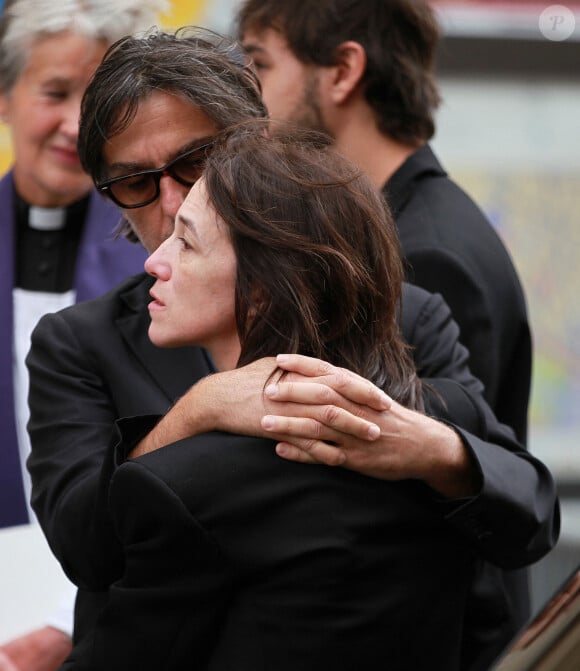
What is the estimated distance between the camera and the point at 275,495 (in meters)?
1.75

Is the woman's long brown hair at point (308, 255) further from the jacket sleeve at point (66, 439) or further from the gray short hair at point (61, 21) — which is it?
the gray short hair at point (61, 21)

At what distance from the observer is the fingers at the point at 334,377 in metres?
1.78

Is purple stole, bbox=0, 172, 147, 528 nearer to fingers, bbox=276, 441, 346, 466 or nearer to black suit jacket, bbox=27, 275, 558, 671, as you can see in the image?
black suit jacket, bbox=27, 275, 558, 671

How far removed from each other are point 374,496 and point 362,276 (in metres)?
0.32

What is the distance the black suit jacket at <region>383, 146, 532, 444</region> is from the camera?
291 cm

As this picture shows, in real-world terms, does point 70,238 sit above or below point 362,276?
below

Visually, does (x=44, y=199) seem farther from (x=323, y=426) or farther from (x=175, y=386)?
(x=323, y=426)

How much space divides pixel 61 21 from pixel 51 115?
25 cm

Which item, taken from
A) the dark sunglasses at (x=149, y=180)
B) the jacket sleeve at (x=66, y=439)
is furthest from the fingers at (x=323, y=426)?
the dark sunglasses at (x=149, y=180)

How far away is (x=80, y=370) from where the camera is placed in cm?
214

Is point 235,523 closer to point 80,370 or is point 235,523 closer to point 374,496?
point 374,496

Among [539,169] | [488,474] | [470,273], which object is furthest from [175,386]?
[539,169]

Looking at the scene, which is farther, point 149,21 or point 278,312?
point 149,21

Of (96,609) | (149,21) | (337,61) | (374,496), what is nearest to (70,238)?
(149,21)
